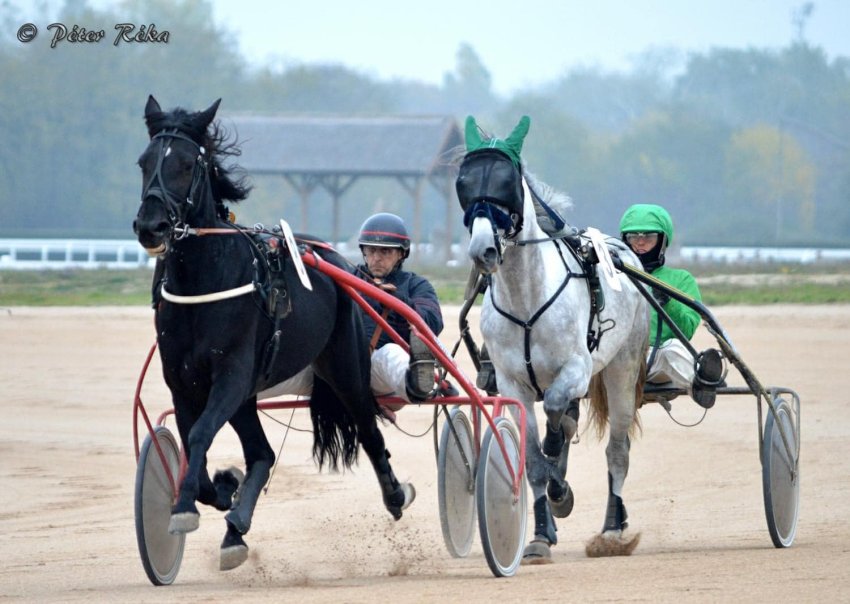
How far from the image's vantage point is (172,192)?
538 cm

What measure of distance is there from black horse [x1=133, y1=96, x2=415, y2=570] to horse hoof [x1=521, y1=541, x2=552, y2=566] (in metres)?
1.13

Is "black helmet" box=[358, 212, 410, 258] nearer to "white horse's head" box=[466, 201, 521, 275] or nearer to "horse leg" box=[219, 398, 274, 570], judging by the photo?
"white horse's head" box=[466, 201, 521, 275]

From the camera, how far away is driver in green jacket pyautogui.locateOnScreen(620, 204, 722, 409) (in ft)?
23.2

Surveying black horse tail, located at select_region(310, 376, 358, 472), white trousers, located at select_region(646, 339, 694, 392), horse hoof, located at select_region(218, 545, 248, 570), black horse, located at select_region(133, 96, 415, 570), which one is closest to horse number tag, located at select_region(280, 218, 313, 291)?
black horse, located at select_region(133, 96, 415, 570)

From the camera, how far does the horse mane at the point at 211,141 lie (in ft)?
18.2

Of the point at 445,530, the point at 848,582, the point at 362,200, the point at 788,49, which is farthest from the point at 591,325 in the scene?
the point at 788,49

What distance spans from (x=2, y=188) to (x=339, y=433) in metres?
33.9

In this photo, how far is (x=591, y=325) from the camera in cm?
664

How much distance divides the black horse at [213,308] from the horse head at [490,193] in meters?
0.77

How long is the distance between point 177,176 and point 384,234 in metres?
1.67

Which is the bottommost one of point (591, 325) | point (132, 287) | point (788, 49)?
point (132, 287)

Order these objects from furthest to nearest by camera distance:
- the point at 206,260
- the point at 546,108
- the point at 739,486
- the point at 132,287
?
the point at 546,108 → the point at 132,287 → the point at 739,486 → the point at 206,260

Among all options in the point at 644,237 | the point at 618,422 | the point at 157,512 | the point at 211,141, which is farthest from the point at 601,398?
the point at 211,141

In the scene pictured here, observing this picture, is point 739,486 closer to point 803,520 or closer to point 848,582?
point 803,520
